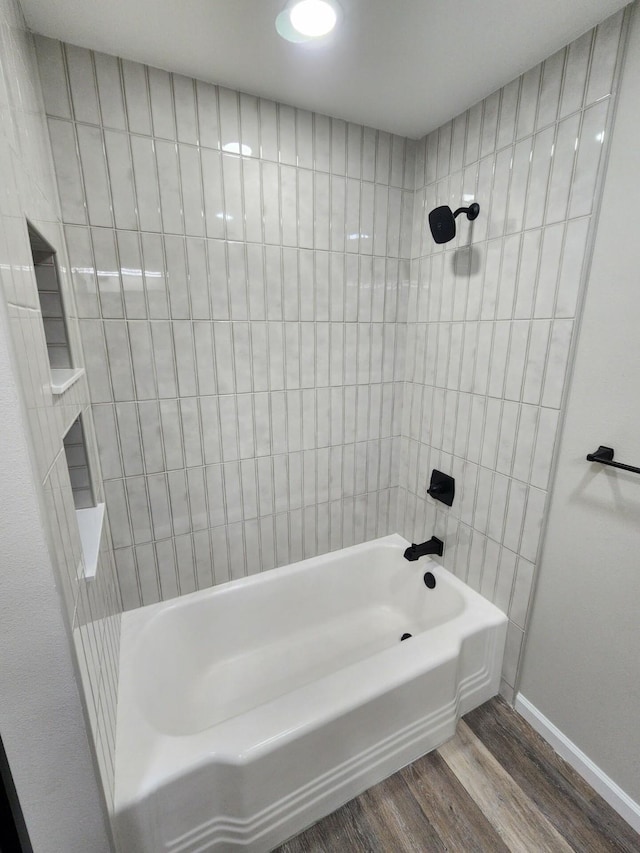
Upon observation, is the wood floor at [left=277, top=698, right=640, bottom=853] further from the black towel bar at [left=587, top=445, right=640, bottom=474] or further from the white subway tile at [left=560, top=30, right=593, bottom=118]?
the white subway tile at [left=560, top=30, right=593, bottom=118]

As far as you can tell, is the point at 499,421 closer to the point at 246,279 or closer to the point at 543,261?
the point at 543,261

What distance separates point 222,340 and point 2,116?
2.68 feet

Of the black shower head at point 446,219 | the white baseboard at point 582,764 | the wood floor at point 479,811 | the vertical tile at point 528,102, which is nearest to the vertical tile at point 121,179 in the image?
the black shower head at point 446,219

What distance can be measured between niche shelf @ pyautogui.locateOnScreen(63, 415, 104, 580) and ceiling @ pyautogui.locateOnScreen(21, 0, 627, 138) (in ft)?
3.52

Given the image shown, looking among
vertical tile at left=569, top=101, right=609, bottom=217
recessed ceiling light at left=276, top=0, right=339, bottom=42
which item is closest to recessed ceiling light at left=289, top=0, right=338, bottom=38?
recessed ceiling light at left=276, top=0, right=339, bottom=42

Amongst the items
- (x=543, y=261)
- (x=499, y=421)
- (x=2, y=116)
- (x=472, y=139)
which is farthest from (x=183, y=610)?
(x=472, y=139)

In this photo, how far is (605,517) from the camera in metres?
1.11

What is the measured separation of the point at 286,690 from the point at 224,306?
5.06 ft

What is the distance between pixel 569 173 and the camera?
3.61 feet

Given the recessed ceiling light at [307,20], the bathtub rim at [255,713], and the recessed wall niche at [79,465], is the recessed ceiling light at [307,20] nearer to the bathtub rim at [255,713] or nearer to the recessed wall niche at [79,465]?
the recessed wall niche at [79,465]

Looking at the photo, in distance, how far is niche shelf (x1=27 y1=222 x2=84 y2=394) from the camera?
102 cm

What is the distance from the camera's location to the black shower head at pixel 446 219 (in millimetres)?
1353

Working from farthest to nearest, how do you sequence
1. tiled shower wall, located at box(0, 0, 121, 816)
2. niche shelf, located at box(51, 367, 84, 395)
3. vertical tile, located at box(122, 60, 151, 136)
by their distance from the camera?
vertical tile, located at box(122, 60, 151, 136) < niche shelf, located at box(51, 367, 84, 395) < tiled shower wall, located at box(0, 0, 121, 816)

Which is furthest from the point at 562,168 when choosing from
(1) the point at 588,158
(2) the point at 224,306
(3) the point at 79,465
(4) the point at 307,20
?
(3) the point at 79,465
